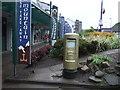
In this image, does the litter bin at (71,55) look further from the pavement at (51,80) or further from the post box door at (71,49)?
the pavement at (51,80)

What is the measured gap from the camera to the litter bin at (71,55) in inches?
271

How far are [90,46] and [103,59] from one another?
6.85ft

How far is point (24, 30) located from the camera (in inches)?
279

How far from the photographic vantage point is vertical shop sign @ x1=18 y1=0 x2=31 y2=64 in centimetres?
697

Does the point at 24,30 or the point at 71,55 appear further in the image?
the point at 24,30

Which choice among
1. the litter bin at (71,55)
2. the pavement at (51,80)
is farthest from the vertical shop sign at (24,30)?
the litter bin at (71,55)

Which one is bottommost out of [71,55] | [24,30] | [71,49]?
[71,55]

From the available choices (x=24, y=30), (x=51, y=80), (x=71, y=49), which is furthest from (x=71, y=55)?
(x=24, y=30)

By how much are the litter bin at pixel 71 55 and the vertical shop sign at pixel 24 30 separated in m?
1.55

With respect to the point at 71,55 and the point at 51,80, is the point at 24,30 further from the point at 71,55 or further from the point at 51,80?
the point at 51,80

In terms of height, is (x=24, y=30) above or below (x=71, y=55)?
above

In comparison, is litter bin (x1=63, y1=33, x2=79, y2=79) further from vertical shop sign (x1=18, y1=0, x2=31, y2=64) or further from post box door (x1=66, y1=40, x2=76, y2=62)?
vertical shop sign (x1=18, y1=0, x2=31, y2=64)

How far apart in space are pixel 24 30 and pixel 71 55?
2.12 meters

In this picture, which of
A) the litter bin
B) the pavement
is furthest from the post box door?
the pavement
